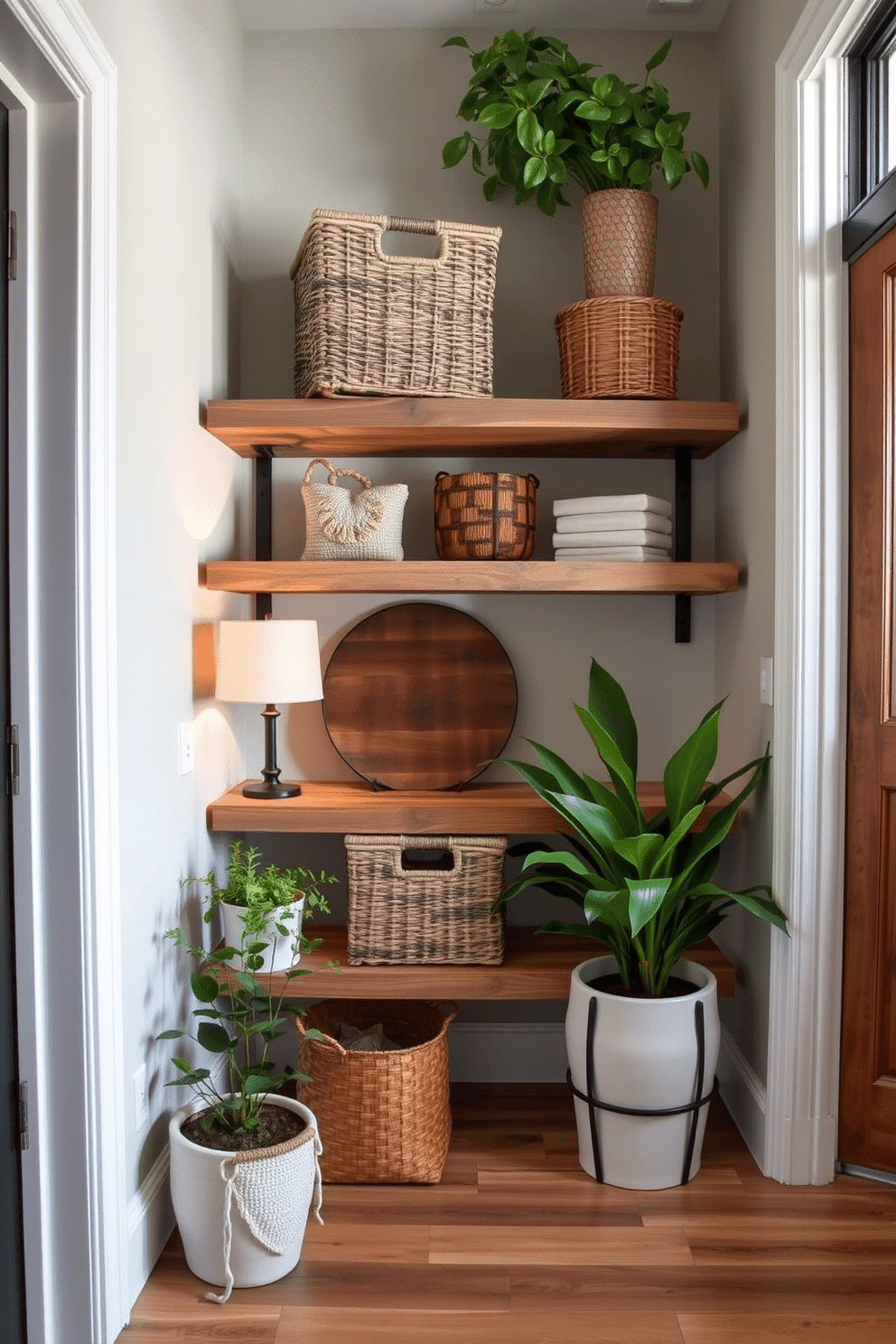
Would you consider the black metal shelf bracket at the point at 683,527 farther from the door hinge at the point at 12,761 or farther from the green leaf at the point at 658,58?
the door hinge at the point at 12,761

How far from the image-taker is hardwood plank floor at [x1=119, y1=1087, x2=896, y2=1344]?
1.82m

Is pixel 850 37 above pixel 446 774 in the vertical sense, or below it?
above

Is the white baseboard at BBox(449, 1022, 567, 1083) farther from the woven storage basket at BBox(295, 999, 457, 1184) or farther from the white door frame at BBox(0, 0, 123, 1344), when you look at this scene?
the white door frame at BBox(0, 0, 123, 1344)

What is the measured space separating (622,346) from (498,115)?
58cm

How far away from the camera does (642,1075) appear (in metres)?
2.20

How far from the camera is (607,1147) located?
227 centimetres

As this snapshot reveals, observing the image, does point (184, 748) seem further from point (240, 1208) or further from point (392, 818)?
point (240, 1208)

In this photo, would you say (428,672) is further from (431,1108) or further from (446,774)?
(431,1108)

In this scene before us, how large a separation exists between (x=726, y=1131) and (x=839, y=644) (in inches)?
46.7

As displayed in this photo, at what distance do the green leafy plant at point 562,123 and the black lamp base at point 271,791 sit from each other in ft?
4.95

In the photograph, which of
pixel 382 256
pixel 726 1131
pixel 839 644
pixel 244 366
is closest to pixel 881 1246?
pixel 726 1131

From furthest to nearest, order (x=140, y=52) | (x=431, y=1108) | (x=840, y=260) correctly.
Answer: (x=431, y=1108) < (x=840, y=260) < (x=140, y=52)

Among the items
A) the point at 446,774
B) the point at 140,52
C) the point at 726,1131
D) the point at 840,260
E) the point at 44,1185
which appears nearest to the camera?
the point at 44,1185

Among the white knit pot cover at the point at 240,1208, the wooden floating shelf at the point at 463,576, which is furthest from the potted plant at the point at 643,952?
the white knit pot cover at the point at 240,1208
